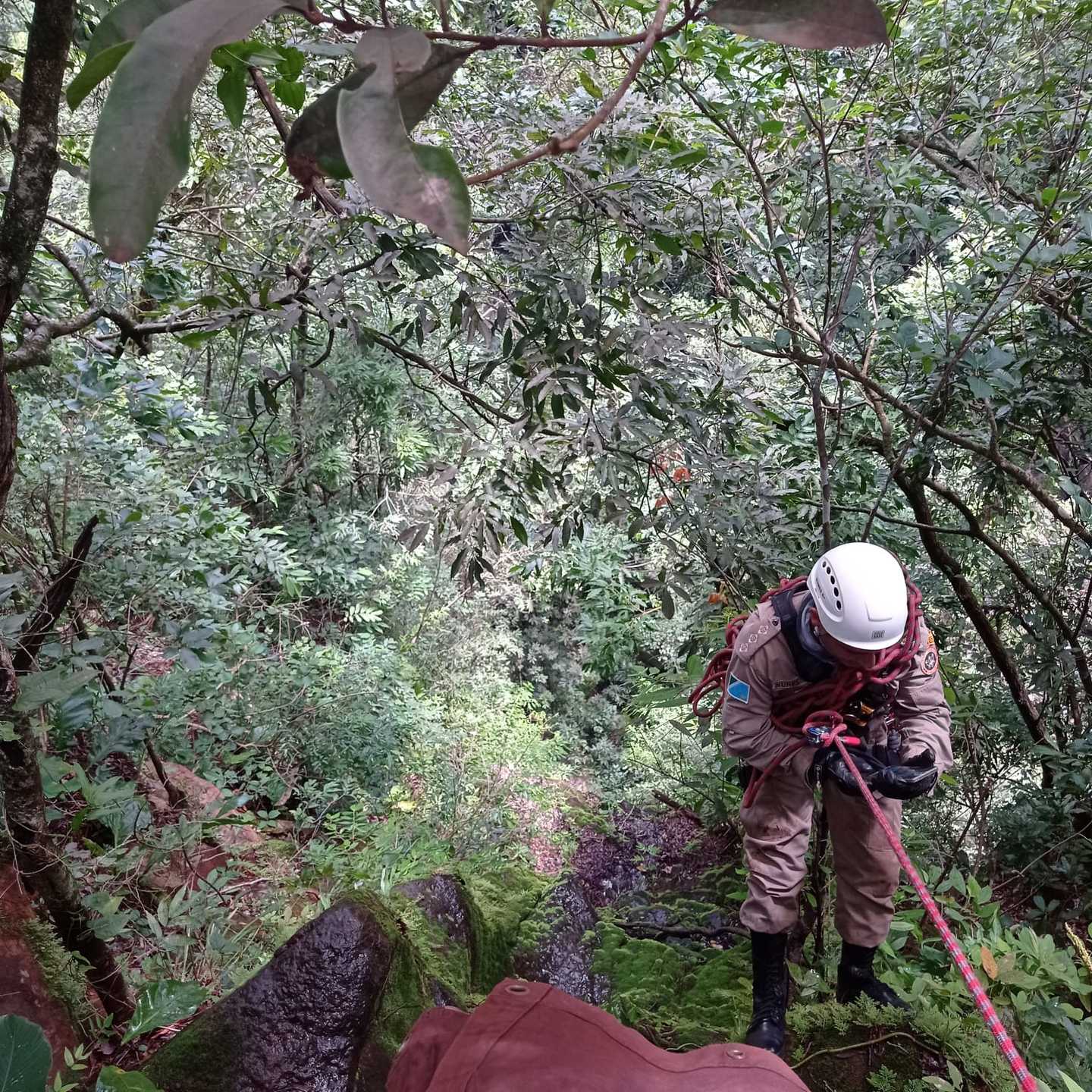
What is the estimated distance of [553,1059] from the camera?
92 centimetres

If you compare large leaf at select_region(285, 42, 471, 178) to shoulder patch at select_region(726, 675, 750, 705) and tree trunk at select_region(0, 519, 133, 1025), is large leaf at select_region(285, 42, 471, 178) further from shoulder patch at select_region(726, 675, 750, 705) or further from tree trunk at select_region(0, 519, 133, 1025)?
shoulder patch at select_region(726, 675, 750, 705)

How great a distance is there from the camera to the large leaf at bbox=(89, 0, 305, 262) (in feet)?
1.60

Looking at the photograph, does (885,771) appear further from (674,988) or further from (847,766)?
(674,988)

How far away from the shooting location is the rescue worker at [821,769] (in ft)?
7.98

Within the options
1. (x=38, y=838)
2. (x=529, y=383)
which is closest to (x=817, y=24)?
(x=529, y=383)

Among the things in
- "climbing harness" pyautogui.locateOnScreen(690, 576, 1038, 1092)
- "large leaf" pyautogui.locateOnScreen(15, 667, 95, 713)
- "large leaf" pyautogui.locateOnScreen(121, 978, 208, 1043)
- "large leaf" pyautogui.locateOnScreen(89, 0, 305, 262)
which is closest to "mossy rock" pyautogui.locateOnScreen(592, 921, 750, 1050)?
"climbing harness" pyautogui.locateOnScreen(690, 576, 1038, 1092)

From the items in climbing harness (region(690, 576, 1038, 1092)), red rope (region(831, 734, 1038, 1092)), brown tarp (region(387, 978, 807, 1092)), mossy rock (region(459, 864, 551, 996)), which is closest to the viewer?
brown tarp (region(387, 978, 807, 1092))

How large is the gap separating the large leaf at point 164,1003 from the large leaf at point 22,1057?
89 cm

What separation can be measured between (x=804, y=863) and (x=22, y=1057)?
229 cm

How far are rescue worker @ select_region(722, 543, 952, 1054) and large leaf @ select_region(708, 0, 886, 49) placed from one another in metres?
1.88

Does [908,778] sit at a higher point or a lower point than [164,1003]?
higher

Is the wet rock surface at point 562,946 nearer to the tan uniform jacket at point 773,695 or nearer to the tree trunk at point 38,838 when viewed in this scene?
the tan uniform jacket at point 773,695

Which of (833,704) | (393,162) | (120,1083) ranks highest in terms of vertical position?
(393,162)

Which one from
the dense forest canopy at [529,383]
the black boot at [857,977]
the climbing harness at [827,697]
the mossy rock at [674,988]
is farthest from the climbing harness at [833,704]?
the mossy rock at [674,988]
